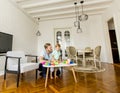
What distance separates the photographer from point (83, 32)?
21.3ft

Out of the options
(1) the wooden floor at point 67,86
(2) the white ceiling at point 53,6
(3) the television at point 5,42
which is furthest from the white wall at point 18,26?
(1) the wooden floor at point 67,86

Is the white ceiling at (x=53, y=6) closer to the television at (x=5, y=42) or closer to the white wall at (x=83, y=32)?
the white wall at (x=83, y=32)

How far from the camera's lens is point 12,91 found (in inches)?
75.6

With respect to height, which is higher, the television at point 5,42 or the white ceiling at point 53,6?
the white ceiling at point 53,6

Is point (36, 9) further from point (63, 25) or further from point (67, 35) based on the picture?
point (67, 35)

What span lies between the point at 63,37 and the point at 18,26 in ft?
9.76

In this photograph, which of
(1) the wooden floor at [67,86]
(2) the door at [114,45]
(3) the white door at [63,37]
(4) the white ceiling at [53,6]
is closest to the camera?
(1) the wooden floor at [67,86]

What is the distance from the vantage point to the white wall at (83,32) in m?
6.19

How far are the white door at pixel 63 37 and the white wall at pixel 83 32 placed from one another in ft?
0.75

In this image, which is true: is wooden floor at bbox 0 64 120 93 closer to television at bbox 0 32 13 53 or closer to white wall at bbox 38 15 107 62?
television at bbox 0 32 13 53

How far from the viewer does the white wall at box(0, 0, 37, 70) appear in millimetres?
3839

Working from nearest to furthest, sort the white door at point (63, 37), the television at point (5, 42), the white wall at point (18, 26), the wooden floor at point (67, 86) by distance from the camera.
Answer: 1. the wooden floor at point (67, 86)
2. the television at point (5, 42)
3. the white wall at point (18, 26)
4. the white door at point (63, 37)

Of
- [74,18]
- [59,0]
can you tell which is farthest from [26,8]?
[74,18]

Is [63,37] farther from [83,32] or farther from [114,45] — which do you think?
[114,45]
